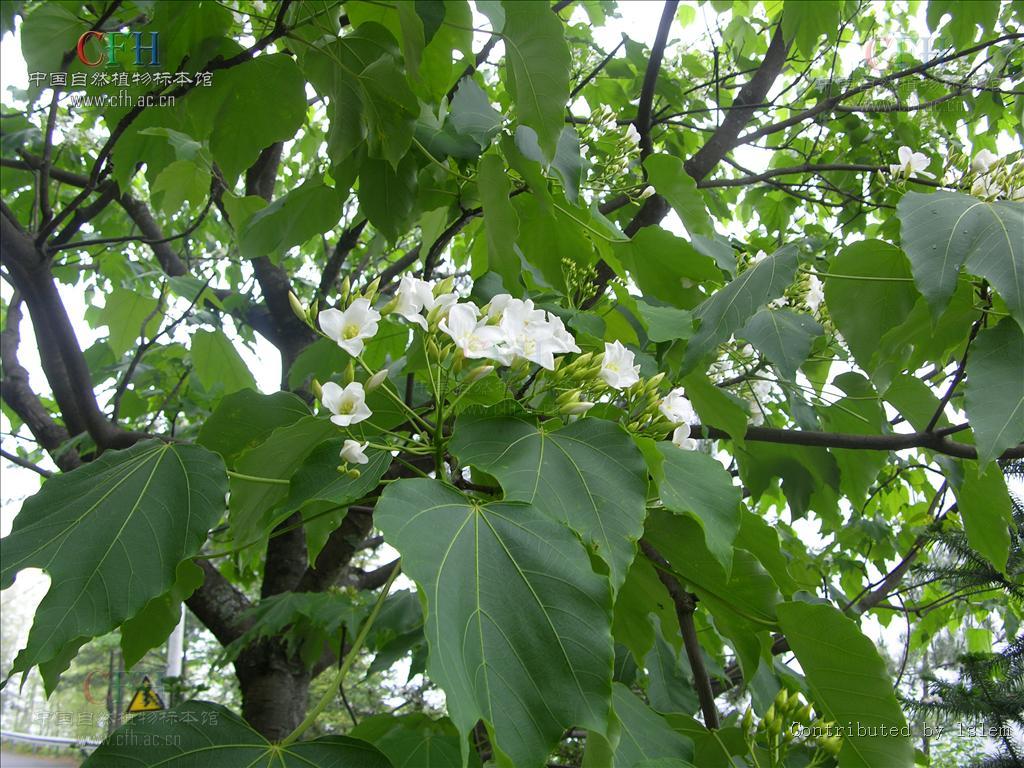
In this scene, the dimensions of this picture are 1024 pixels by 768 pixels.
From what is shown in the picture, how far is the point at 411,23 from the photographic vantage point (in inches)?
35.1

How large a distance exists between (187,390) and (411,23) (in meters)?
2.55

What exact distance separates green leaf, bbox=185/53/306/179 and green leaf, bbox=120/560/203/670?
681 millimetres

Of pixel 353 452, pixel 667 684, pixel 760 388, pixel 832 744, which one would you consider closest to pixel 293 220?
pixel 353 452

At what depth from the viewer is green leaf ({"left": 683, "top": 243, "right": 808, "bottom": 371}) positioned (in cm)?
121

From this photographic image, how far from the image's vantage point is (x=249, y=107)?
1353mm

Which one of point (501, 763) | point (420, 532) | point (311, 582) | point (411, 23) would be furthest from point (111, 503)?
point (311, 582)

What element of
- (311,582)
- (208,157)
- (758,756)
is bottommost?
(758,756)

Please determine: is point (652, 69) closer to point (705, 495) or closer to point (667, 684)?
point (705, 495)

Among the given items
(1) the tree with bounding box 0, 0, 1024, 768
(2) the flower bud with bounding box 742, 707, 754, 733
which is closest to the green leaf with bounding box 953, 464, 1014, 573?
(1) the tree with bounding box 0, 0, 1024, 768

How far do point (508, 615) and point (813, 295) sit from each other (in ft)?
4.25

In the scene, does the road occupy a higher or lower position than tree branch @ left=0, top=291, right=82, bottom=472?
lower

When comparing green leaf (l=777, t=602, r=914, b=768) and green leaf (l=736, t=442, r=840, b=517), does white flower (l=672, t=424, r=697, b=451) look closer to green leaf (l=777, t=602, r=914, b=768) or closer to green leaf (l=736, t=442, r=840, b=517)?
green leaf (l=777, t=602, r=914, b=768)

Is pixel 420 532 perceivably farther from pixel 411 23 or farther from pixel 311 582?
pixel 311 582

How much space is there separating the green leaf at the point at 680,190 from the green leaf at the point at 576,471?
2.02 ft
